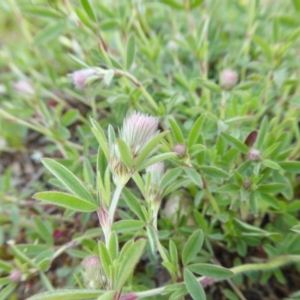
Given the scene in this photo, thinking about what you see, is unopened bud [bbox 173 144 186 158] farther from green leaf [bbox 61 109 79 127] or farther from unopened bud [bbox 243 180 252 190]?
green leaf [bbox 61 109 79 127]

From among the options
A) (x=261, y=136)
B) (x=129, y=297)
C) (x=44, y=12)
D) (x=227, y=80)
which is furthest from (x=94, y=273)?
(x=44, y=12)

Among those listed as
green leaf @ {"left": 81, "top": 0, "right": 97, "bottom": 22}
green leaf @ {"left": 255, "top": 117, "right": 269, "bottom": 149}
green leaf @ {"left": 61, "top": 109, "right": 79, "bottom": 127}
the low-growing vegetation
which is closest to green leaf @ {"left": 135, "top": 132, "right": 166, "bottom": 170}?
the low-growing vegetation

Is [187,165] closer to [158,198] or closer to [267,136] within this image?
[158,198]

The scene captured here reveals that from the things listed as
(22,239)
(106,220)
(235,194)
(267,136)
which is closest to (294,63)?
(267,136)

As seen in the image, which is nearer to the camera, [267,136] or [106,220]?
[106,220]

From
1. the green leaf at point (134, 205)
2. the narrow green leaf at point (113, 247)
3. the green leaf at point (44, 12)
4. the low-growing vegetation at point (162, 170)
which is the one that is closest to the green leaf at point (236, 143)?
the low-growing vegetation at point (162, 170)

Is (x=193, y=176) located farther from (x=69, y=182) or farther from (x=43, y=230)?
(x=43, y=230)
